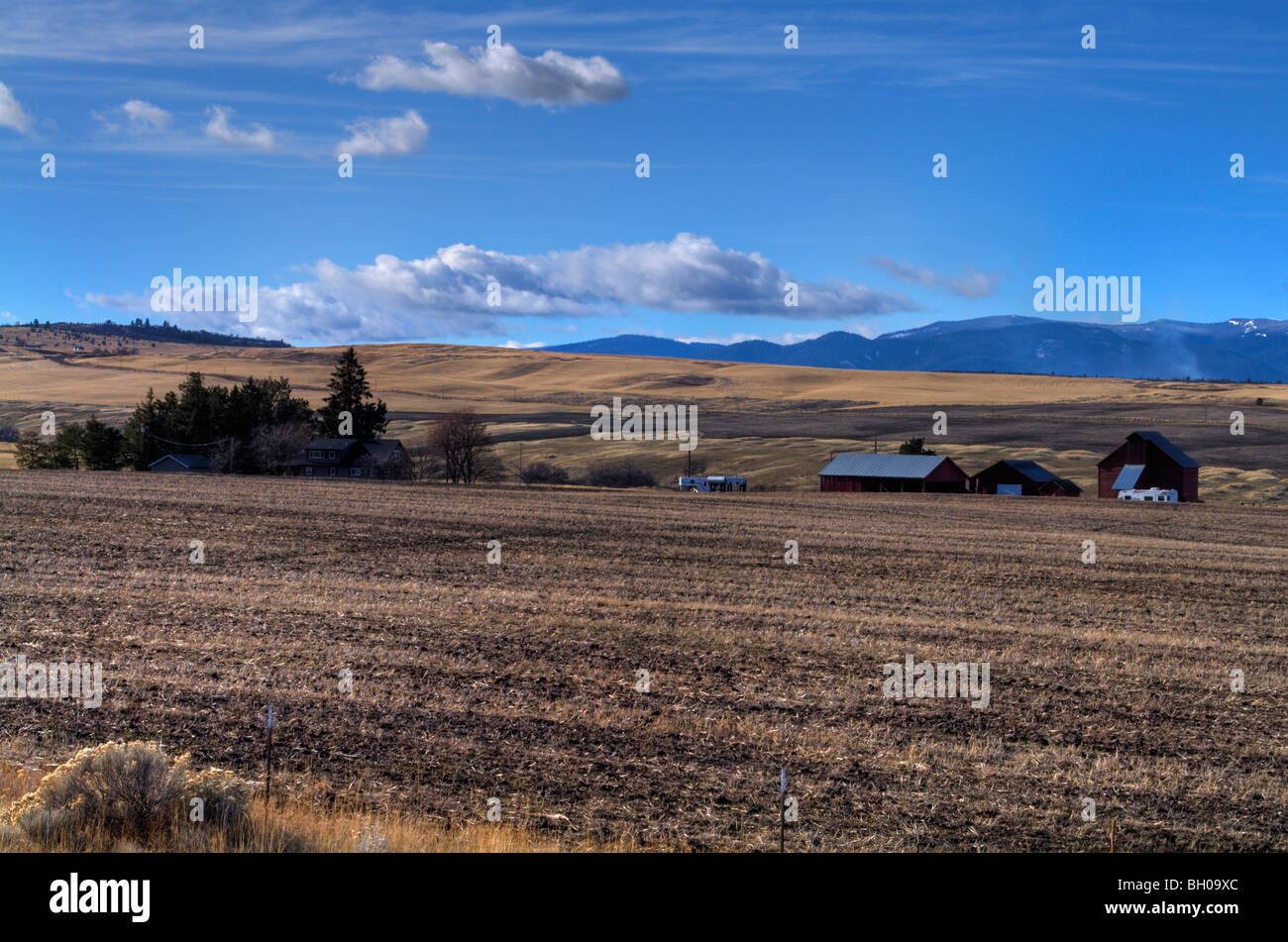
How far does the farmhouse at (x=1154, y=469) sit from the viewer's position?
81.6 meters

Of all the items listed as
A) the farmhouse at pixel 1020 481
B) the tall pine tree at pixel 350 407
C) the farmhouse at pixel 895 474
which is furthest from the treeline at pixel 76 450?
the farmhouse at pixel 1020 481

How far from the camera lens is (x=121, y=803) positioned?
850 cm

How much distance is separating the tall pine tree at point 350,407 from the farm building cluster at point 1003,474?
4074 centimetres

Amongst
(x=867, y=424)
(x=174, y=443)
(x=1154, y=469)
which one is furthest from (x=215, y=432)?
(x=867, y=424)

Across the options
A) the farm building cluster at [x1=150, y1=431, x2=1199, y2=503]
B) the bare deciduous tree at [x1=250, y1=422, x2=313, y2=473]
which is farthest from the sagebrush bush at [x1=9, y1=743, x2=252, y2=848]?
the bare deciduous tree at [x1=250, y1=422, x2=313, y2=473]

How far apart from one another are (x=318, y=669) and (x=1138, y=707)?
12.4 meters

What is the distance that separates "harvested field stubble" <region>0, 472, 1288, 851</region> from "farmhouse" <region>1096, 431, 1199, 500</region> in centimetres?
4607

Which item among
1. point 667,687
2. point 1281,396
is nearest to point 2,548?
point 667,687

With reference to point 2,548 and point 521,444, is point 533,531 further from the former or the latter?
point 521,444

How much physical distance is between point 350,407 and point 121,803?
3661 inches

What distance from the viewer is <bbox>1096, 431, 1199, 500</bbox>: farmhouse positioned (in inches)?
3214

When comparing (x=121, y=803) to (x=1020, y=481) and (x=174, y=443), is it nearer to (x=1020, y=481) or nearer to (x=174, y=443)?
(x=1020, y=481)

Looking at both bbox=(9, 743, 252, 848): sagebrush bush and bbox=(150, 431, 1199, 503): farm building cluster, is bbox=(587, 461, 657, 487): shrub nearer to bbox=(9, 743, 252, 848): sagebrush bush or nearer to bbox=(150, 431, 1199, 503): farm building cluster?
bbox=(150, 431, 1199, 503): farm building cluster

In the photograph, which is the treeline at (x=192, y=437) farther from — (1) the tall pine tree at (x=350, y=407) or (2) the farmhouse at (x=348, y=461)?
(1) the tall pine tree at (x=350, y=407)
